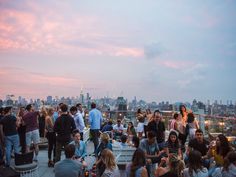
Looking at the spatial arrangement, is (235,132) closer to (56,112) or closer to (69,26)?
(56,112)

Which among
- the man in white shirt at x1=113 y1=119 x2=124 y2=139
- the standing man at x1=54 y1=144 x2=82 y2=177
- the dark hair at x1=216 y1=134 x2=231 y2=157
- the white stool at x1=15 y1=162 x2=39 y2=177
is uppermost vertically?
the dark hair at x1=216 y1=134 x2=231 y2=157

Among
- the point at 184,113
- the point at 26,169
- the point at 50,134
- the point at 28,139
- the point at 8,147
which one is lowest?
the point at 26,169

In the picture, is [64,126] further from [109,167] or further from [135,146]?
[109,167]

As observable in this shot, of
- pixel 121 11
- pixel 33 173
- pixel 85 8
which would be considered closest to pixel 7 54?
pixel 85 8

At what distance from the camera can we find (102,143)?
630 cm

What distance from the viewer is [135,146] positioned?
6840 mm

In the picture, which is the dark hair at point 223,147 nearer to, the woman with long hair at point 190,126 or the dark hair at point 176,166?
the dark hair at point 176,166

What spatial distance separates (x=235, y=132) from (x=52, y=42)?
16726 millimetres

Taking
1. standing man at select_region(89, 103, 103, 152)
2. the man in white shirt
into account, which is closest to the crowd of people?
standing man at select_region(89, 103, 103, 152)

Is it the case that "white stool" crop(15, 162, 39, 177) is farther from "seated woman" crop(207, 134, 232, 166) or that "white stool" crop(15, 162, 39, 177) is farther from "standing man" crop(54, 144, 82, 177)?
"seated woman" crop(207, 134, 232, 166)

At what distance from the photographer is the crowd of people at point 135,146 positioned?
175 inches

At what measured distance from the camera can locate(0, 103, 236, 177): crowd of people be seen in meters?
4.44

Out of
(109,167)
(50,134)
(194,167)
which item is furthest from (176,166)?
(50,134)

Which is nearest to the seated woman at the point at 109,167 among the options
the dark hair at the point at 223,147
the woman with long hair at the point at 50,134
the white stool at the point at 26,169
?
A: the white stool at the point at 26,169
